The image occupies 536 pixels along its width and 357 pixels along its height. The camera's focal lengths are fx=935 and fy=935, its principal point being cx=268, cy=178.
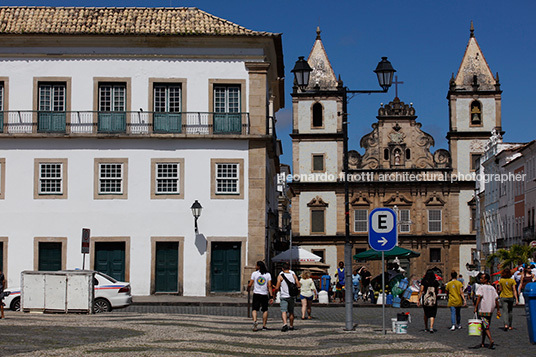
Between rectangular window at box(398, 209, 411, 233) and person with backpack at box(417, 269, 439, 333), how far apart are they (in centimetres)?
5370

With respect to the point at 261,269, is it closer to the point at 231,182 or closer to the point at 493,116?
the point at 231,182

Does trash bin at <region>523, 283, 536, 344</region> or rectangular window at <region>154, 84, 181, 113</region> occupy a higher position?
rectangular window at <region>154, 84, 181, 113</region>

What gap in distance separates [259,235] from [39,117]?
9371 millimetres

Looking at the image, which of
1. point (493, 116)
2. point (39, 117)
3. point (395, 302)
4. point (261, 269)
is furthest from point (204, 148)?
point (493, 116)

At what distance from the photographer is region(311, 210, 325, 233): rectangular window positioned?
7388 centimetres

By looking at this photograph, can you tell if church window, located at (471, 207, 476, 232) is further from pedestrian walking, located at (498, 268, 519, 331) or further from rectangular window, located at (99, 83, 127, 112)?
pedestrian walking, located at (498, 268, 519, 331)

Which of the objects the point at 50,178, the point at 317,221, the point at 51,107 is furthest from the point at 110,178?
the point at 317,221

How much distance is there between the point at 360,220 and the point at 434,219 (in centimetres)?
589

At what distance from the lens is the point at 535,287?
17.2 meters

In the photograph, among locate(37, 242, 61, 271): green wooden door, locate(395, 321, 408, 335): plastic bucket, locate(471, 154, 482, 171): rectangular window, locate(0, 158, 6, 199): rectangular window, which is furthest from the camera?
locate(471, 154, 482, 171): rectangular window

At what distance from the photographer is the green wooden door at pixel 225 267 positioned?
34.5m

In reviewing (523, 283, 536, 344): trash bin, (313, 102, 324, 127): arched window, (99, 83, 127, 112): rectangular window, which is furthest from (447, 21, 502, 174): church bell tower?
(523, 283, 536, 344): trash bin

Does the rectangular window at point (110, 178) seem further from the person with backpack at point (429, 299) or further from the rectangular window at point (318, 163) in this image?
the rectangular window at point (318, 163)

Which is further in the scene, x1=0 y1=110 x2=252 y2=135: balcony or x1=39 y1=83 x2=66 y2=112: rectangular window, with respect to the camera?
x1=39 y1=83 x2=66 y2=112: rectangular window
